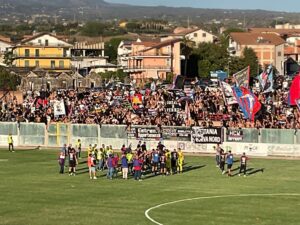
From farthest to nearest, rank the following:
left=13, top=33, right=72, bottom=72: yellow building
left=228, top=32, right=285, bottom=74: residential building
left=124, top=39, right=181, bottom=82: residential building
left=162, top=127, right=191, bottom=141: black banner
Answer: left=228, top=32, right=285, bottom=74: residential building < left=13, top=33, right=72, bottom=72: yellow building < left=124, top=39, right=181, bottom=82: residential building < left=162, top=127, right=191, bottom=141: black banner

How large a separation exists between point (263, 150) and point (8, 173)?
17.3 metres

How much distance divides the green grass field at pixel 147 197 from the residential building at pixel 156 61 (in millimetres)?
79456

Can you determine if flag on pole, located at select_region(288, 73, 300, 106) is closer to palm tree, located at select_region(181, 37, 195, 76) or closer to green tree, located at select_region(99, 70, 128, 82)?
green tree, located at select_region(99, 70, 128, 82)

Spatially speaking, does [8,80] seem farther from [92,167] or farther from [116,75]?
[92,167]

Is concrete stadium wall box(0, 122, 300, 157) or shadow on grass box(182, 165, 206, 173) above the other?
concrete stadium wall box(0, 122, 300, 157)

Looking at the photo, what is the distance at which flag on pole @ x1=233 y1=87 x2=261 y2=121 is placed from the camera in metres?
55.3

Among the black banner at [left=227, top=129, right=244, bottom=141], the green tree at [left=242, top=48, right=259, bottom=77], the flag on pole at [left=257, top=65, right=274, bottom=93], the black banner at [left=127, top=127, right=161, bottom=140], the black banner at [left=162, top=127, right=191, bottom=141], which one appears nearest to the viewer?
the black banner at [left=227, top=129, right=244, bottom=141]

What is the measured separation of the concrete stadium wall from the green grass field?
13.0 feet

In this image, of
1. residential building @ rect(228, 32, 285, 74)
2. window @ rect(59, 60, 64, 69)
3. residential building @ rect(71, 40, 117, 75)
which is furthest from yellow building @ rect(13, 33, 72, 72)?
residential building @ rect(228, 32, 285, 74)

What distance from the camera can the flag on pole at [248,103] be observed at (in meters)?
55.3

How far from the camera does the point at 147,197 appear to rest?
34875 mm

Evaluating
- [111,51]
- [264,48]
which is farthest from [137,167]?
[111,51]

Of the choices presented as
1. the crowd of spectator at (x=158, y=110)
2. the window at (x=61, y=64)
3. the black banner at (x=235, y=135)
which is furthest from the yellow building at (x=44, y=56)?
the black banner at (x=235, y=135)

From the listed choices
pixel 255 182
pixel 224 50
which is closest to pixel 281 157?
pixel 255 182
